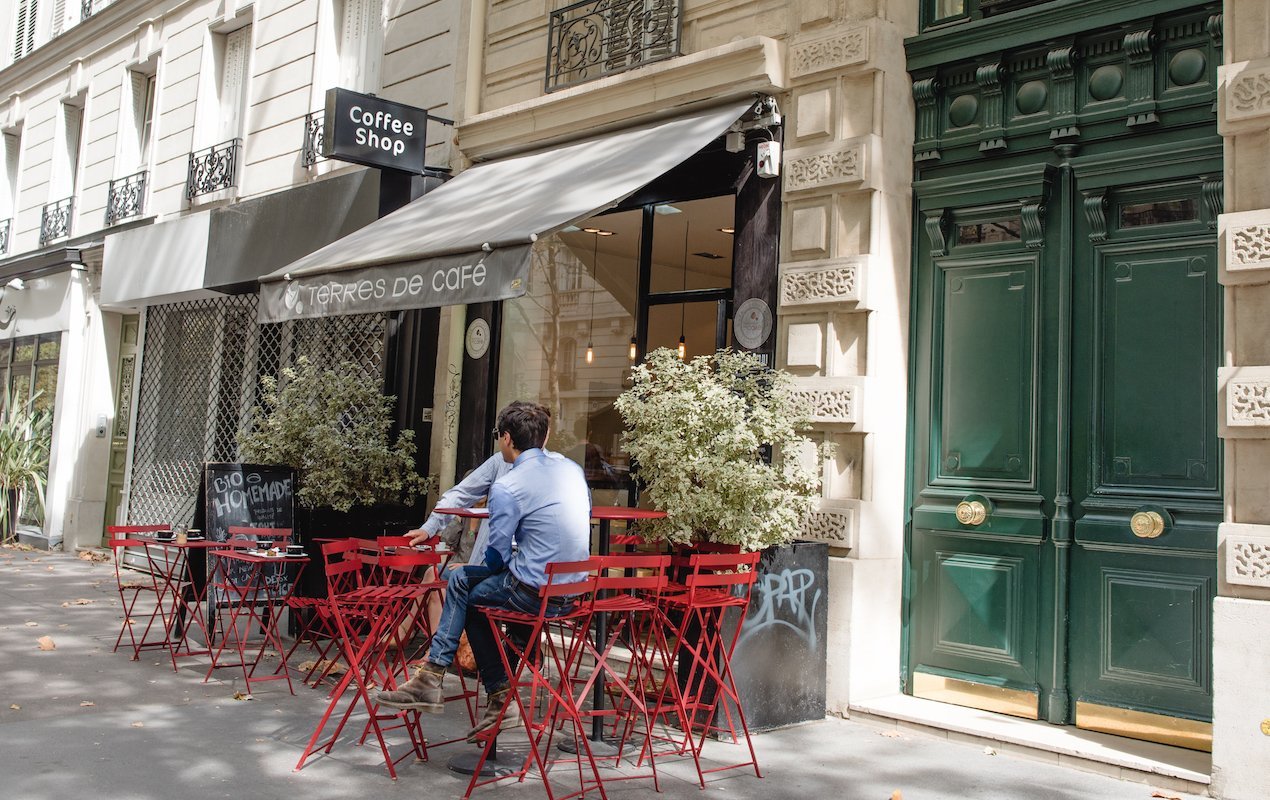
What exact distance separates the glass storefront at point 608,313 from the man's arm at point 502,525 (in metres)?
3.02

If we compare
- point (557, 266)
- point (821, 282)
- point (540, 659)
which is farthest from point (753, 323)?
point (540, 659)

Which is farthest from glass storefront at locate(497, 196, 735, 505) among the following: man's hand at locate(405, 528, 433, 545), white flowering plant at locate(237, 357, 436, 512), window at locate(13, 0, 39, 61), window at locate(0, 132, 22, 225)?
window at locate(13, 0, 39, 61)

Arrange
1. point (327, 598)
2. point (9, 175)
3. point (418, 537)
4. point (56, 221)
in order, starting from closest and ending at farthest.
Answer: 1. point (418, 537)
2. point (327, 598)
3. point (56, 221)
4. point (9, 175)

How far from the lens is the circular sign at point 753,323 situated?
7.11 meters

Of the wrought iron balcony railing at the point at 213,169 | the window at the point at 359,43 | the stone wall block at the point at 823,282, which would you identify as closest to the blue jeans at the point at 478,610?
the stone wall block at the point at 823,282

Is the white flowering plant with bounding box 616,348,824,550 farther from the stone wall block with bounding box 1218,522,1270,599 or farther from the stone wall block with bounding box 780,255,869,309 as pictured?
the stone wall block with bounding box 1218,522,1270,599

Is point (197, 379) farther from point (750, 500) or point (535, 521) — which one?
point (535, 521)

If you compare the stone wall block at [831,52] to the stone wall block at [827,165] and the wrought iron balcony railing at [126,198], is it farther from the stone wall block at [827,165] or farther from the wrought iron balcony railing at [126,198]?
the wrought iron balcony railing at [126,198]

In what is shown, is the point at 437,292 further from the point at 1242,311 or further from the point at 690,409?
the point at 1242,311

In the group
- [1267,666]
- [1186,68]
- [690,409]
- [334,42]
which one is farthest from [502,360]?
[1267,666]

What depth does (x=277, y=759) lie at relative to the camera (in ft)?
16.7

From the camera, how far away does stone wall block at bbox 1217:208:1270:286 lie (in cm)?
496

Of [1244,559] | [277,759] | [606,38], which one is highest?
[606,38]

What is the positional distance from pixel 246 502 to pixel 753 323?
3919mm
